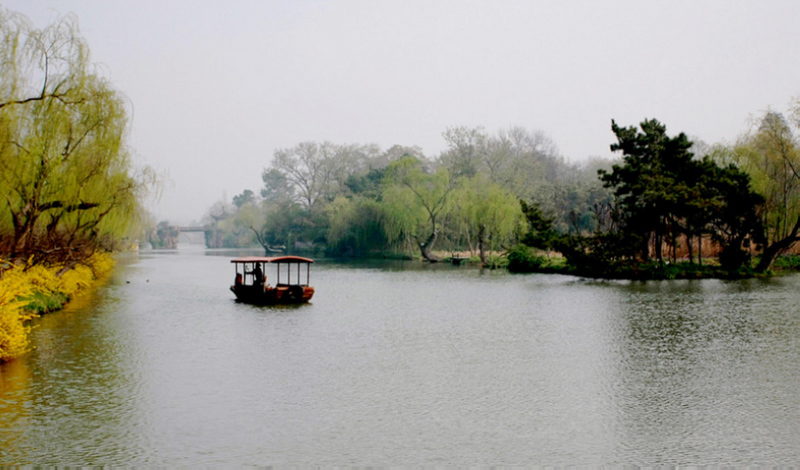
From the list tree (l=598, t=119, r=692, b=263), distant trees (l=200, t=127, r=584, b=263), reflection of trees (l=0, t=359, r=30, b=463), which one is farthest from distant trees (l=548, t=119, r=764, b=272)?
reflection of trees (l=0, t=359, r=30, b=463)

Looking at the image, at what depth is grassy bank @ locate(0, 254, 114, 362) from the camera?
34.0 feet

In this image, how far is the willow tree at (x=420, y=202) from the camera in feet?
149

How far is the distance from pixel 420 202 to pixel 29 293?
115ft

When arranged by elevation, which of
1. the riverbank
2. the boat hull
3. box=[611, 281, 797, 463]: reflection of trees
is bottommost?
box=[611, 281, 797, 463]: reflection of trees

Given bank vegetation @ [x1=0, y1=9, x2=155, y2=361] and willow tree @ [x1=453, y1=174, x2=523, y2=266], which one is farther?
willow tree @ [x1=453, y1=174, x2=523, y2=266]

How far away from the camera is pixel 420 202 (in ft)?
152

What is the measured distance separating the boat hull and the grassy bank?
543 cm

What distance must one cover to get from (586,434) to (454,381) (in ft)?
9.35

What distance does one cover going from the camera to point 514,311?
1820cm

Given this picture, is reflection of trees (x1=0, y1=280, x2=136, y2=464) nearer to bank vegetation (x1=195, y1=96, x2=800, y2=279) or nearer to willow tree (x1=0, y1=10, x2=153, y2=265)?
willow tree (x1=0, y1=10, x2=153, y2=265)

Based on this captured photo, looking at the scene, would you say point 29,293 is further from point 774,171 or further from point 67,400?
point 774,171

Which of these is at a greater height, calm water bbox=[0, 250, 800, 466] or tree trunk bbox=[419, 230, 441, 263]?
tree trunk bbox=[419, 230, 441, 263]

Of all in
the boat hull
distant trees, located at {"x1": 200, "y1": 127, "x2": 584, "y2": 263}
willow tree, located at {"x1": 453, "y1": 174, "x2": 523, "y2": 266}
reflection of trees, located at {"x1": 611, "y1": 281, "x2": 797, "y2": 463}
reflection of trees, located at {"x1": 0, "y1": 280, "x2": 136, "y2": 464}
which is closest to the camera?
reflection of trees, located at {"x1": 0, "y1": 280, "x2": 136, "y2": 464}

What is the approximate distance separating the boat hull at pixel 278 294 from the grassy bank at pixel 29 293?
543 cm
